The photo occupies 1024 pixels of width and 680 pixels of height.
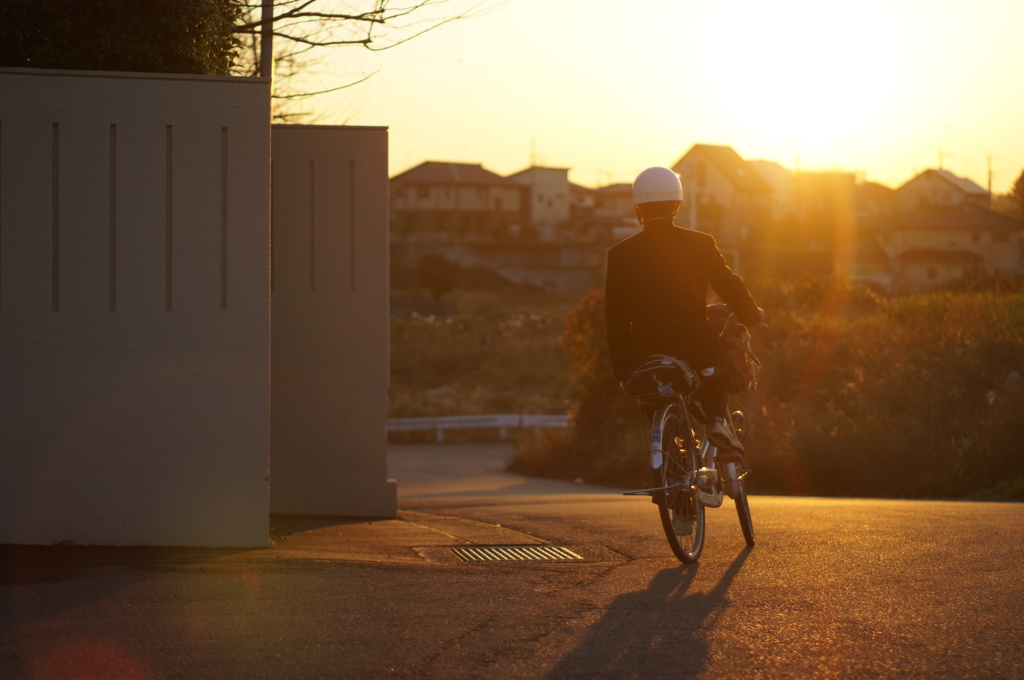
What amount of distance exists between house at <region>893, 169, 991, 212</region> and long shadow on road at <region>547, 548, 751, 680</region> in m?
100

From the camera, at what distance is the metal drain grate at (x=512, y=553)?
22.3 ft

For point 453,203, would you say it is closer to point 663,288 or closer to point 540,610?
point 663,288

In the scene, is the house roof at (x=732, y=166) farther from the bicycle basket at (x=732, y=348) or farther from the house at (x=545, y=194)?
the bicycle basket at (x=732, y=348)

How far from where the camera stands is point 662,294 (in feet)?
20.2

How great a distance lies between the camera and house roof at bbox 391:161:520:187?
4050 inches

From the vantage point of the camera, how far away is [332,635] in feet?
14.6

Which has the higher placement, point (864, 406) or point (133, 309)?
point (133, 309)

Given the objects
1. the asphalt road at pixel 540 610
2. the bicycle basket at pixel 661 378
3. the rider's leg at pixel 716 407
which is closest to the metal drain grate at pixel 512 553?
the asphalt road at pixel 540 610

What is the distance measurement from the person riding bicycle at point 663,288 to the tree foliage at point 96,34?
3.20 meters

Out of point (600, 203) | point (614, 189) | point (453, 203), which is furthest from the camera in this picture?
point (614, 189)

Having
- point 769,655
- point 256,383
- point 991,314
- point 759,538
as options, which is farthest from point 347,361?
point 991,314

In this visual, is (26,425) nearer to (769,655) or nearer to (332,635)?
(332,635)

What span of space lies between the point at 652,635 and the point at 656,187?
2.63 meters

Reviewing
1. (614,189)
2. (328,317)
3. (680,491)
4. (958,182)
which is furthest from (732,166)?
(680,491)
